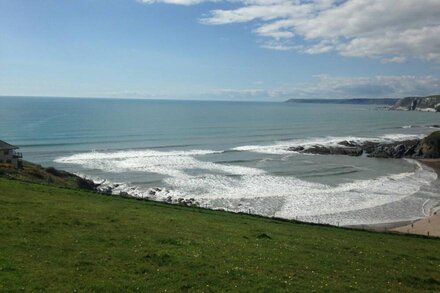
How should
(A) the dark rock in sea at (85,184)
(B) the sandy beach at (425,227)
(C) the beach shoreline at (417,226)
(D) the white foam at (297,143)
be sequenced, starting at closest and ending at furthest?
(B) the sandy beach at (425,227) < (C) the beach shoreline at (417,226) < (A) the dark rock in sea at (85,184) < (D) the white foam at (297,143)

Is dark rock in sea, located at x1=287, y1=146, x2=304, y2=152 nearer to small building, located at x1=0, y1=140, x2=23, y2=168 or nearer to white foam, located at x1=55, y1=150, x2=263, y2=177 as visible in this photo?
white foam, located at x1=55, y1=150, x2=263, y2=177

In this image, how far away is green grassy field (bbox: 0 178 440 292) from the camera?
13.6 m

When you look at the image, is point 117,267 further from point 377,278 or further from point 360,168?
point 360,168

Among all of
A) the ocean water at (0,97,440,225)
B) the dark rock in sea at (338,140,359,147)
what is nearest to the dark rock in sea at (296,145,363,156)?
the ocean water at (0,97,440,225)

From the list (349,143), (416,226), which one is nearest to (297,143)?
(349,143)

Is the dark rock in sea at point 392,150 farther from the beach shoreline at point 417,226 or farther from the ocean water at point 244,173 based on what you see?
the beach shoreline at point 417,226

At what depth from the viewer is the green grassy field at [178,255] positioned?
1356 centimetres

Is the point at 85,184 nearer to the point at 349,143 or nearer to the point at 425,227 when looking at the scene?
the point at 425,227

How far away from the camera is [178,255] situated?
16.3m

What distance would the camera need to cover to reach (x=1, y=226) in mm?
17984

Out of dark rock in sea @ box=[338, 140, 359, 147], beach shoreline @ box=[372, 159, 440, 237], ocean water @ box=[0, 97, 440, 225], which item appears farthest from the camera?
dark rock in sea @ box=[338, 140, 359, 147]

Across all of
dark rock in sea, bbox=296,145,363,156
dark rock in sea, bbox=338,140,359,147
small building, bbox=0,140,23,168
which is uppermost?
small building, bbox=0,140,23,168

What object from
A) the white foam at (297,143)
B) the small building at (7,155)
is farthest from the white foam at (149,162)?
the small building at (7,155)

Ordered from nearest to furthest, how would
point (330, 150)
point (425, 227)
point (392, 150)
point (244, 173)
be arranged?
point (425, 227)
point (244, 173)
point (392, 150)
point (330, 150)
